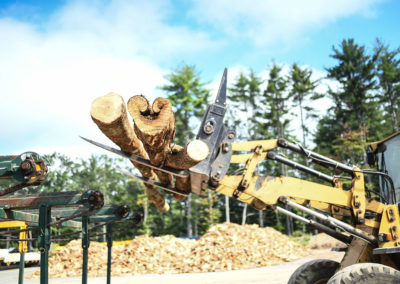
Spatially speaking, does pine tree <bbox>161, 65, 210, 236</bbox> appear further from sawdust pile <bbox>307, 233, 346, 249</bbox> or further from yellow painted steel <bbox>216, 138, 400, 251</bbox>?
yellow painted steel <bbox>216, 138, 400, 251</bbox>

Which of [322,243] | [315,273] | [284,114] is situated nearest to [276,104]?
[284,114]

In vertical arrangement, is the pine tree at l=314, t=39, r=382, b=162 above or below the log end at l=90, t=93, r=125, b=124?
above

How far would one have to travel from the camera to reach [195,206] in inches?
1665

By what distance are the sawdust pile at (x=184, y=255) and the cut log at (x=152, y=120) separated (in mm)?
10118

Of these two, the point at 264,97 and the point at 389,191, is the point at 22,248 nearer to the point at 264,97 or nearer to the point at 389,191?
the point at 389,191

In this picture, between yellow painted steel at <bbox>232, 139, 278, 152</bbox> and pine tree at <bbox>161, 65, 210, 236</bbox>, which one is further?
pine tree at <bbox>161, 65, 210, 236</bbox>

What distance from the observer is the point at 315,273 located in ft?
17.2

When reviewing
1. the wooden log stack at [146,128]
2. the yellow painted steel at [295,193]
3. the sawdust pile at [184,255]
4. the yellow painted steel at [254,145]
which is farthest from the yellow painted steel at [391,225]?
A: the sawdust pile at [184,255]

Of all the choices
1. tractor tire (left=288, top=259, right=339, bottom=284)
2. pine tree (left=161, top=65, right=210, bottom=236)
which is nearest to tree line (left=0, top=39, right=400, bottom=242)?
pine tree (left=161, top=65, right=210, bottom=236)

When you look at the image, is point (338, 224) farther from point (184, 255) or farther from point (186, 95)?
point (186, 95)

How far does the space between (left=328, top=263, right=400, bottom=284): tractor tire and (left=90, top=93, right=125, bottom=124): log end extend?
2736 mm

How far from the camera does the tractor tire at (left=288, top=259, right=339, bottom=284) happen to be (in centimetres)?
522

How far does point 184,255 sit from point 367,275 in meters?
11.1

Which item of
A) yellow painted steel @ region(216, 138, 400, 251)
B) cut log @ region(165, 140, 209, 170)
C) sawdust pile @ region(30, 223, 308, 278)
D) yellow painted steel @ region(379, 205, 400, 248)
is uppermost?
cut log @ region(165, 140, 209, 170)
